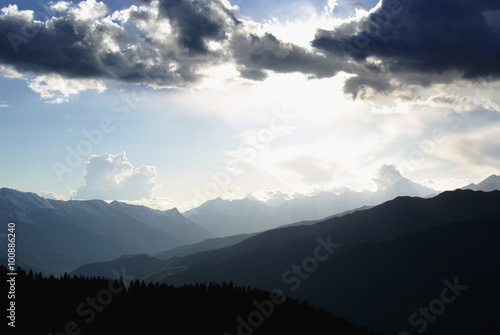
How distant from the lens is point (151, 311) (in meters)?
153

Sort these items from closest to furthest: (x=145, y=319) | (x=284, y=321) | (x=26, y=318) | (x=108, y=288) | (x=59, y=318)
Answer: (x=26, y=318)
(x=59, y=318)
(x=145, y=319)
(x=108, y=288)
(x=284, y=321)

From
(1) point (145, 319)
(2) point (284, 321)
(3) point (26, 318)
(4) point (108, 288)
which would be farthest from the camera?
(2) point (284, 321)

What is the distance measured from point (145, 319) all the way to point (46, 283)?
1534 inches

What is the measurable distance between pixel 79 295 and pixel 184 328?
40.2m

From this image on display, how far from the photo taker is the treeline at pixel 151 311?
432 ft

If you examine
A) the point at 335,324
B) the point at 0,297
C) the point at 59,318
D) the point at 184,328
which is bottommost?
the point at 335,324

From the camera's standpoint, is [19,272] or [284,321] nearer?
[19,272]

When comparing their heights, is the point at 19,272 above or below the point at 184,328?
above

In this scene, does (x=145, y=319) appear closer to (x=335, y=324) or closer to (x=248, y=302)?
(x=248, y=302)

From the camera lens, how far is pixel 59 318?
130 m

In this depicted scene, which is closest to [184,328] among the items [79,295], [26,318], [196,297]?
[196,297]

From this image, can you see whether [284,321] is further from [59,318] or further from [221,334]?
[59,318]

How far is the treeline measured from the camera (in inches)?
5187

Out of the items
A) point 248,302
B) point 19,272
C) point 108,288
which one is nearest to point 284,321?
point 248,302
